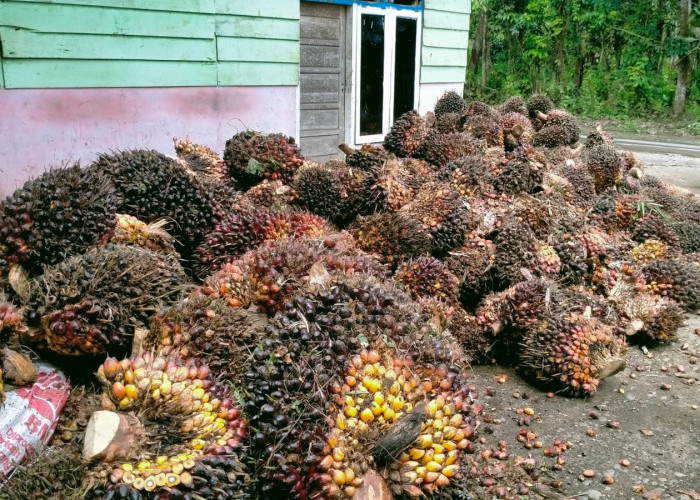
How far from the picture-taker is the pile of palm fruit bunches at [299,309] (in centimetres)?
182

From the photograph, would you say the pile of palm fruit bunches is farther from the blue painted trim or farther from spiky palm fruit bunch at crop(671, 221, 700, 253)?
the blue painted trim

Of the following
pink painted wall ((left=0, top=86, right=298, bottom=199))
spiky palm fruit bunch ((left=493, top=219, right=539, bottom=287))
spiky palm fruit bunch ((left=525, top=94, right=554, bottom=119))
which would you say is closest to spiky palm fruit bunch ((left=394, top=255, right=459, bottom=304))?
spiky palm fruit bunch ((left=493, top=219, right=539, bottom=287))

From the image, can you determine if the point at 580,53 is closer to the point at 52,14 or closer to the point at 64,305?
the point at 52,14

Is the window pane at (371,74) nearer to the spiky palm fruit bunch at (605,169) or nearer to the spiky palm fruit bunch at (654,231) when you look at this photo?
the spiky palm fruit bunch at (605,169)

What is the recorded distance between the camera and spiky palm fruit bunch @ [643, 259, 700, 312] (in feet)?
14.6

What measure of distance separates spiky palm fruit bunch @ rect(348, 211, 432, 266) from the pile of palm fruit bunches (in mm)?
14

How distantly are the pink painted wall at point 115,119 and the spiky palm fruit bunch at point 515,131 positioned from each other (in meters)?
2.82

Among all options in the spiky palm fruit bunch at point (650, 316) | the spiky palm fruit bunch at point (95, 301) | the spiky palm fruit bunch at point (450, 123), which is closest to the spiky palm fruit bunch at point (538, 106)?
the spiky palm fruit bunch at point (450, 123)

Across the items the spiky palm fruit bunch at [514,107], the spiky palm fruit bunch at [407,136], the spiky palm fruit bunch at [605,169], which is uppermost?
the spiky palm fruit bunch at [514,107]

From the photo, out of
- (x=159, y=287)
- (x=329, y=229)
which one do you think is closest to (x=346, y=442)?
(x=159, y=287)

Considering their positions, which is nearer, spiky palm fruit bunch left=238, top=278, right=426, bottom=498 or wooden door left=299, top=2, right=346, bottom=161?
spiky palm fruit bunch left=238, top=278, right=426, bottom=498

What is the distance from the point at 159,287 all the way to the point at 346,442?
104 centimetres

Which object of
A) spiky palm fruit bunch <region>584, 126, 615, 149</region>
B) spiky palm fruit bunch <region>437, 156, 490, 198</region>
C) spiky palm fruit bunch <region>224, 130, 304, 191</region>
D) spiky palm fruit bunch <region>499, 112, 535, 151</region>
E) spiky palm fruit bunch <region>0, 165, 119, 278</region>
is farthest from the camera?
spiky palm fruit bunch <region>584, 126, 615, 149</region>

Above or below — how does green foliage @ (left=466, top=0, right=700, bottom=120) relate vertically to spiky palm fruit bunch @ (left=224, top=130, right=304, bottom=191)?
above
